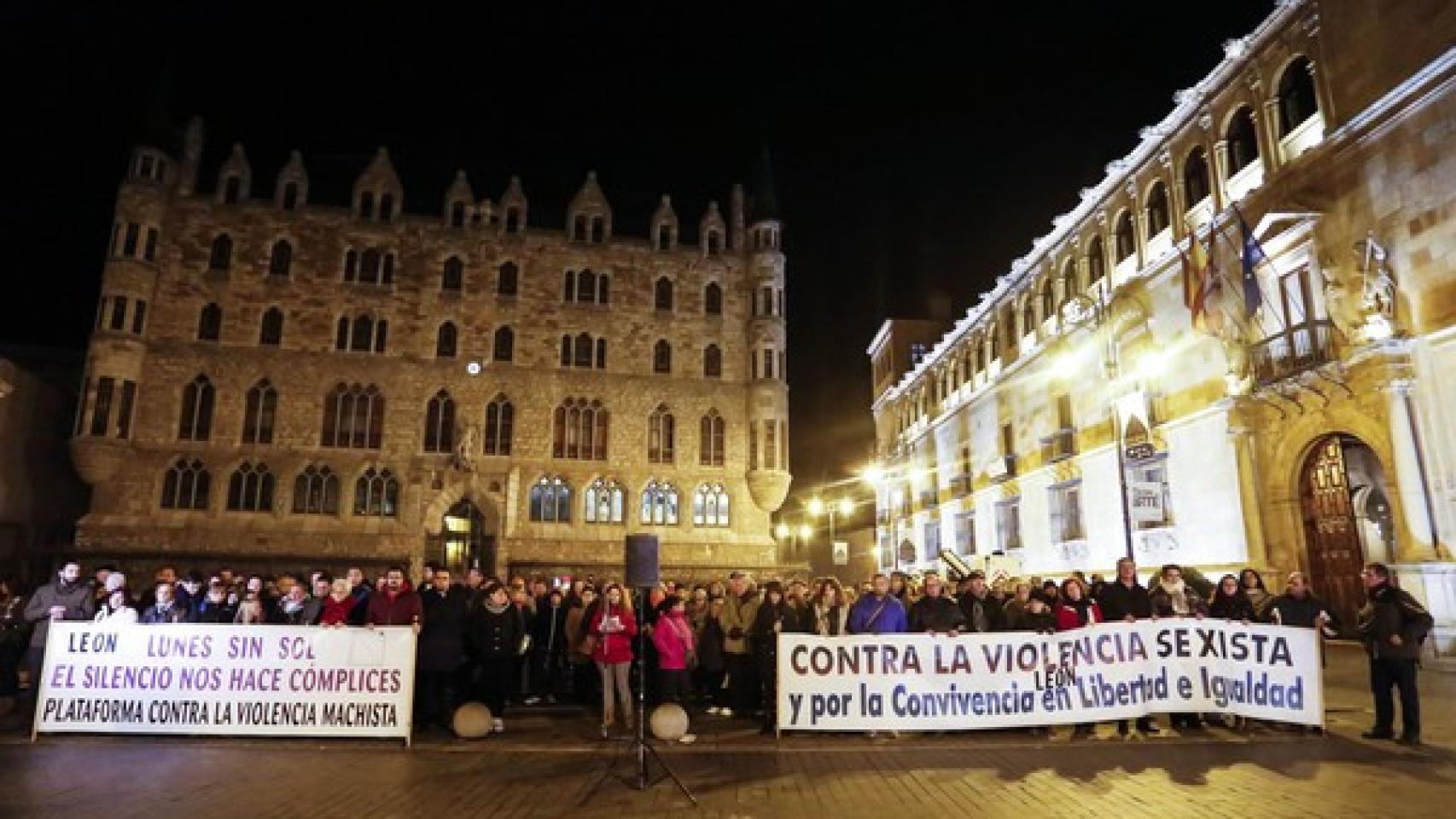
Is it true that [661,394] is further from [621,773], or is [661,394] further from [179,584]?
[621,773]

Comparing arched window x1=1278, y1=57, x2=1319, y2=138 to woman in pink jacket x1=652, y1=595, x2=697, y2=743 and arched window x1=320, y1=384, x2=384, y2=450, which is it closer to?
woman in pink jacket x1=652, y1=595, x2=697, y2=743

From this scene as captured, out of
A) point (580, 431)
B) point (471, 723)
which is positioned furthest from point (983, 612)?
point (580, 431)

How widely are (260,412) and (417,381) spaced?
5959 millimetres

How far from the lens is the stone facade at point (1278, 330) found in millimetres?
14805

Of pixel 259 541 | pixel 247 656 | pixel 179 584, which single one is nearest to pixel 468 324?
pixel 259 541

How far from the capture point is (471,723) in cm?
952

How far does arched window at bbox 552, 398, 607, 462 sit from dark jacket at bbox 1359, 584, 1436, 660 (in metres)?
27.1

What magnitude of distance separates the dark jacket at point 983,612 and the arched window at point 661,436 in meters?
23.0

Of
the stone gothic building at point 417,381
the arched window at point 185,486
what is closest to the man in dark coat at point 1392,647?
the stone gothic building at point 417,381

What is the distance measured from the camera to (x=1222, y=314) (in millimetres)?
18672

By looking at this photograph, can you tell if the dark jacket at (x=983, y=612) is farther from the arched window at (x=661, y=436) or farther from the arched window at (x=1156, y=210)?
the arched window at (x=661, y=436)

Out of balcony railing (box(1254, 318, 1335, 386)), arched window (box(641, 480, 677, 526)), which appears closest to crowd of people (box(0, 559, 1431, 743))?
balcony railing (box(1254, 318, 1335, 386))

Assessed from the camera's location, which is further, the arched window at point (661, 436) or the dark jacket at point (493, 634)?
the arched window at point (661, 436)

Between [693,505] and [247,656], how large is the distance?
2431 centimetres
